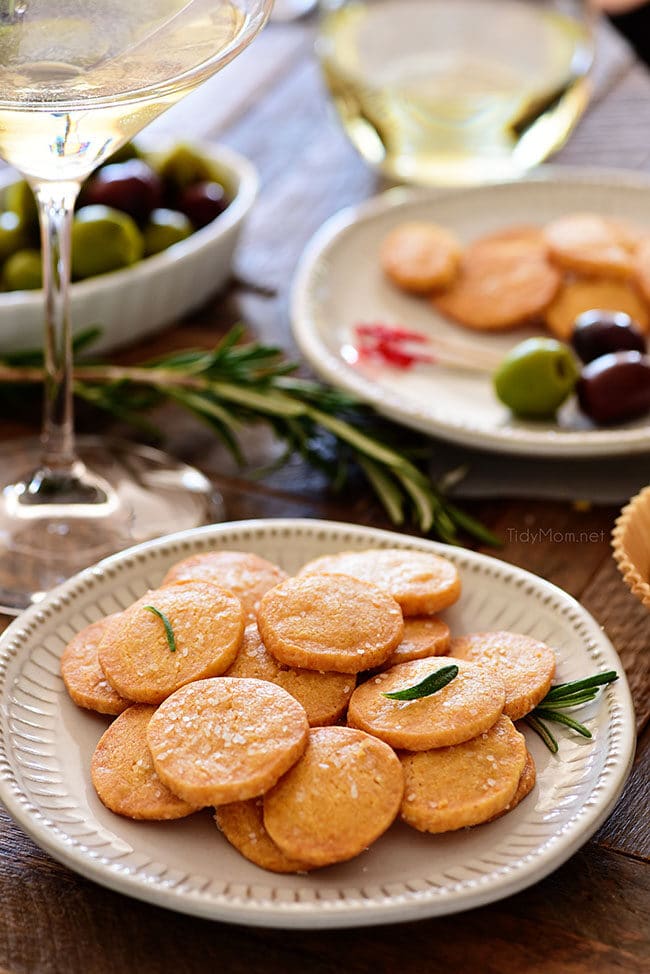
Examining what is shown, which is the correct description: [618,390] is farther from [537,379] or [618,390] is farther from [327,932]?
[327,932]

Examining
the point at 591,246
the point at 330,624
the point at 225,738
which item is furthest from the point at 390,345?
the point at 225,738

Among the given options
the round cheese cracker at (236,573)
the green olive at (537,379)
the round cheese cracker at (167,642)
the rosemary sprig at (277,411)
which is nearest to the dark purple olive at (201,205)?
the rosemary sprig at (277,411)

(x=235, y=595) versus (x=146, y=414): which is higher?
(x=235, y=595)

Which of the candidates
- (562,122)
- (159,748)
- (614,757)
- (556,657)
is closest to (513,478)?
(556,657)

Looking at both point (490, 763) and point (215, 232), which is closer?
point (490, 763)

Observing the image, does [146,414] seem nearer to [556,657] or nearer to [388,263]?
[388,263]

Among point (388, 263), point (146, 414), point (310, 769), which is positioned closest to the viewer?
point (310, 769)

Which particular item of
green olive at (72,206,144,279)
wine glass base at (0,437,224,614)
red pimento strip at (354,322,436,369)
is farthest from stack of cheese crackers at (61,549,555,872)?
green olive at (72,206,144,279)

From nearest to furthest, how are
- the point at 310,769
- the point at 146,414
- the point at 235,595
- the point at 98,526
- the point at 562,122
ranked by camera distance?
the point at 310,769, the point at 235,595, the point at 98,526, the point at 146,414, the point at 562,122
